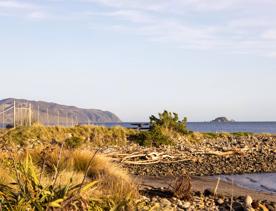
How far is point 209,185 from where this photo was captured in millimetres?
17594

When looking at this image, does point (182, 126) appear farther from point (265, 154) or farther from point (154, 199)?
point (154, 199)

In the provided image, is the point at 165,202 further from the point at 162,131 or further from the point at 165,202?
the point at 162,131

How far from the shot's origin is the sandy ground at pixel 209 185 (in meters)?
15.5

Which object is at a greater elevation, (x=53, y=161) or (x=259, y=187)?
(x=53, y=161)

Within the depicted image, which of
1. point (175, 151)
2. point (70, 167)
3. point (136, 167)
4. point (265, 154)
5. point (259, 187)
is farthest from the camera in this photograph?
point (265, 154)

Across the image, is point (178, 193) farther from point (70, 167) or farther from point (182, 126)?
point (182, 126)

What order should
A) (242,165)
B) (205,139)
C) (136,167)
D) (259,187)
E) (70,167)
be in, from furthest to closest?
(205,139), (242,165), (136,167), (259,187), (70,167)

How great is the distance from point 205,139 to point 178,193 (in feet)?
75.8

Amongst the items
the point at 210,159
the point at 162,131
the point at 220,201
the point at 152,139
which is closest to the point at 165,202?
the point at 220,201

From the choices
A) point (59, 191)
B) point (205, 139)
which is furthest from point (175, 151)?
point (59, 191)

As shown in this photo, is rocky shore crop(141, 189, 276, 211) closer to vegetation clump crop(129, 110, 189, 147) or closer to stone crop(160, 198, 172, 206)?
stone crop(160, 198, 172, 206)

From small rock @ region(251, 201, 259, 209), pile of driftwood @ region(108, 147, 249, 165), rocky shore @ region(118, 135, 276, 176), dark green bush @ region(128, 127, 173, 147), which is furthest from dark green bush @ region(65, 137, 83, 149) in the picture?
small rock @ region(251, 201, 259, 209)

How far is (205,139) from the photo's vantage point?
36.0 metres

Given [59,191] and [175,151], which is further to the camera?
Answer: [175,151]
